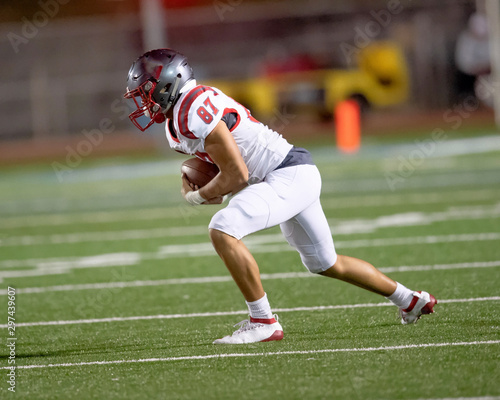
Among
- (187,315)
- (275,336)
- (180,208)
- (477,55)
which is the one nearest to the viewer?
(275,336)

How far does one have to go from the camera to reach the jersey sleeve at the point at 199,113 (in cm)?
473

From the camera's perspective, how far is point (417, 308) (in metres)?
5.19

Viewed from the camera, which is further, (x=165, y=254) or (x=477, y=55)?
(x=477, y=55)

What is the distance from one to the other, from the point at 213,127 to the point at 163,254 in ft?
12.7

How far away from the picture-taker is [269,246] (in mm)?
8586

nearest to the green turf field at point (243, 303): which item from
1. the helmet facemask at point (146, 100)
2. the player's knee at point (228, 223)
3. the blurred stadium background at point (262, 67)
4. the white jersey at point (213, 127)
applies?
the player's knee at point (228, 223)

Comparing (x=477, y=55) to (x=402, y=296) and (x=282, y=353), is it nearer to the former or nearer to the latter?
(x=402, y=296)

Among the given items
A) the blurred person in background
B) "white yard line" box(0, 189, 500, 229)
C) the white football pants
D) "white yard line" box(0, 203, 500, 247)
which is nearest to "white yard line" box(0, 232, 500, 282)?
"white yard line" box(0, 203, 500, 247)

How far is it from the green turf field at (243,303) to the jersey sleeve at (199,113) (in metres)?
1.07

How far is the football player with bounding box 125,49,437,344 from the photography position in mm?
4770

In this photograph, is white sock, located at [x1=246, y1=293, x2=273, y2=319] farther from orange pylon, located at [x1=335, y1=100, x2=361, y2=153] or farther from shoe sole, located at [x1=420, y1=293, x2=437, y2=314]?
orange pylon, located at [x1=335, y1=100, x2=361, y2=153]

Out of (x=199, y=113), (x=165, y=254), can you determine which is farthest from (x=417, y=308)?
(x=165, y=254)

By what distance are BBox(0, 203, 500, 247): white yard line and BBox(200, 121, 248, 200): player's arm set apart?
421 cm

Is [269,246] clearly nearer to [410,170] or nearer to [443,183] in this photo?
[443,183]
